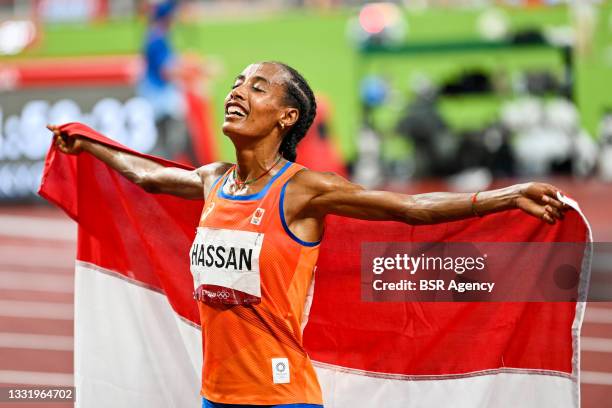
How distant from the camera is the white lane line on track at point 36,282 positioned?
10125 mm

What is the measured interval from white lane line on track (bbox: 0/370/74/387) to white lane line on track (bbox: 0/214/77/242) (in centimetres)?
567

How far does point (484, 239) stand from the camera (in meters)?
4.07

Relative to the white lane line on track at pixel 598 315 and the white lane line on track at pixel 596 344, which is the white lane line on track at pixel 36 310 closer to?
the white lane line on track at pixel 596 344

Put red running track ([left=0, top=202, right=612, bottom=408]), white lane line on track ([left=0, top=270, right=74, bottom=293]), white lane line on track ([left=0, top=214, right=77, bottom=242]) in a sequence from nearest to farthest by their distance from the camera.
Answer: red running track ([left=0, top=202, right=612, bottom=408]), white lane line on track ([left=0, top=270, right=74, bottom=293]), white lane line on track ([left=0, top=214, right=77, bottom=242])

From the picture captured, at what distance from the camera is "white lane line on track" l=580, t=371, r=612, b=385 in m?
6.89

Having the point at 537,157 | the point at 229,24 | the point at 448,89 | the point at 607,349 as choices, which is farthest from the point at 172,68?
the point at 607,349

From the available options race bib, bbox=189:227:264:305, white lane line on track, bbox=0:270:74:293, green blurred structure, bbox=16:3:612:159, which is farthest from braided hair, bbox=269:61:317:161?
green blurred structure, bbox=16:3:612:159

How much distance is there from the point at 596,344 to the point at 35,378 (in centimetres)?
426

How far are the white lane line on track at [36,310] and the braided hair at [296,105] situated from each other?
546 cm

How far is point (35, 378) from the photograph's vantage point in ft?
22.9

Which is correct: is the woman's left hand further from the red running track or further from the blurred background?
the blurred background

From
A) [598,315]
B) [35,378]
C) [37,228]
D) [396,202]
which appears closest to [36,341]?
[35,378]

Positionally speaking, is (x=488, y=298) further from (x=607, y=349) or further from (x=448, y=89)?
(x=448, y=89)

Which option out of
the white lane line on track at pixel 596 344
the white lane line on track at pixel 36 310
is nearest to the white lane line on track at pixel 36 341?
the white lane line on track at pixel 36 310
